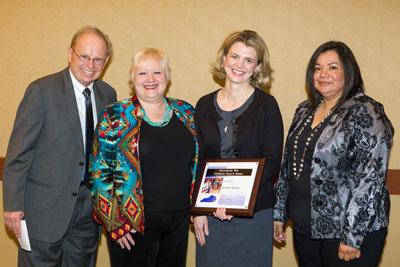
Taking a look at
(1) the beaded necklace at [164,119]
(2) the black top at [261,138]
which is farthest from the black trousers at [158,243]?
(1) the beaded necklace at [164,119]

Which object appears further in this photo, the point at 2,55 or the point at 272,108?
the point at 2,55

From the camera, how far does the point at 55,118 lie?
2.70 m

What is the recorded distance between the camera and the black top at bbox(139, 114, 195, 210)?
268 centimetres

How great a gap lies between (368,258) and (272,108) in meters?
1.01

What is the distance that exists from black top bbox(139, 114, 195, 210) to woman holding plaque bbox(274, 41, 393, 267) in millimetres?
680

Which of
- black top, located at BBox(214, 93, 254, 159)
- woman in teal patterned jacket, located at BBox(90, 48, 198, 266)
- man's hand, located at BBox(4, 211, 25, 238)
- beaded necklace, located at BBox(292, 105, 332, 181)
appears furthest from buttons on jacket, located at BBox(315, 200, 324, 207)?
man's hand, located at BBox(4, 211, 25, 238)

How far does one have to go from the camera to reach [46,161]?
2.73 meters

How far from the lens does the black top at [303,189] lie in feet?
8.38

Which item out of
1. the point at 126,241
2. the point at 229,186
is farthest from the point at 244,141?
the point at 126,241

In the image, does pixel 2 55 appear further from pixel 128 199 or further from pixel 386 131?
pixel 386 131

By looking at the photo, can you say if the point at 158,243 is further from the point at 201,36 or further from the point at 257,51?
the point at 201,36

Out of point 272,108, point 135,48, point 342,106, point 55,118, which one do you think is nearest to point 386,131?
point 342,106

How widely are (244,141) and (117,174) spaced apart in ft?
2.62

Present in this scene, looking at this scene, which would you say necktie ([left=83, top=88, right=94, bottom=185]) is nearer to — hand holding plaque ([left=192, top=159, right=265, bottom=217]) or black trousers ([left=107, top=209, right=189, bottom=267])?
black trousers ([left=107, top=209, right=189, bottom=267])
